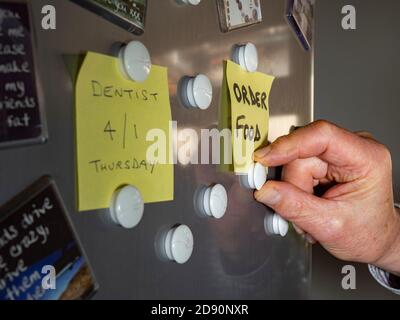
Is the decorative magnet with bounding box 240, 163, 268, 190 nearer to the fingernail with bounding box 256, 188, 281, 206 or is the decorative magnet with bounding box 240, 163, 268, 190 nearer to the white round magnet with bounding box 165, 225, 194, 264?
the fingernail with bounding box 256, 188, 281, 206

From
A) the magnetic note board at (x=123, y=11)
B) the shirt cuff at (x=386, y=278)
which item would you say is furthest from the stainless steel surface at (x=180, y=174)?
the shirt cuff at (x=386, y=278)

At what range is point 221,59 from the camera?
1.40 feet

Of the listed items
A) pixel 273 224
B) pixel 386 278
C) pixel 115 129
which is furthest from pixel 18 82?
pixel 386 278

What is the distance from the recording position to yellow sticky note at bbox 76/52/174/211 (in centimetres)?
26

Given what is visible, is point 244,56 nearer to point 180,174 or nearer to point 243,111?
point 243,111

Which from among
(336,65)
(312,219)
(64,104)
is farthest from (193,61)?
(336,65)

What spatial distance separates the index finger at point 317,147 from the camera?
481 millimetres

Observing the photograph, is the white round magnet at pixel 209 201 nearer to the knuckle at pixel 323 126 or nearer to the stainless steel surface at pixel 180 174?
the stainless steel surface at pixel 180 174

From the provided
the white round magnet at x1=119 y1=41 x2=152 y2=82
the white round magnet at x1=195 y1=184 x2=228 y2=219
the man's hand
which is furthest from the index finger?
the white round magnet at x1=119 y1=41 x2=152 y2=82

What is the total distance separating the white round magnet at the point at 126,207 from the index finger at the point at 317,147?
0.73 feet

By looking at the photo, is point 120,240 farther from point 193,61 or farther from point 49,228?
point 193,61

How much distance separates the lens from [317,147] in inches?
19.8

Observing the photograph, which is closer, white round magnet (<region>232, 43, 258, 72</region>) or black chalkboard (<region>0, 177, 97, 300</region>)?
black chalkboard (<region>0, 177, 97, 300</region>)

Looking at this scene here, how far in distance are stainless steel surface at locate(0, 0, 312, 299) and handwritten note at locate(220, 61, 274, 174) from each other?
0.6 inches
